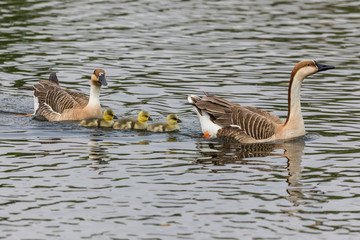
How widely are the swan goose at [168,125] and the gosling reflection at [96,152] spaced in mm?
1351

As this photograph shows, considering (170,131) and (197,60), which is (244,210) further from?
(197,60)

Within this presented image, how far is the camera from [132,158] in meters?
14.4

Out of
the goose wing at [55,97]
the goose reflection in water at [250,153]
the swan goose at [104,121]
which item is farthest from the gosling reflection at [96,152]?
the goose wing at [55,97]

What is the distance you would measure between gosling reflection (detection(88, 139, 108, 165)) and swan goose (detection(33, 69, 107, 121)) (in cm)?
192

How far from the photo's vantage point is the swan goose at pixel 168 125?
16.7 meters

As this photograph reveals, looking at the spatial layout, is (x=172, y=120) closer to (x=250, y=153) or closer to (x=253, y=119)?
(x=253, y=119)

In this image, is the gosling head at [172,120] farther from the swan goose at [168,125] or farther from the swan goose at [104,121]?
the swan goose at [104,121]

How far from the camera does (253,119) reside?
16125 mm

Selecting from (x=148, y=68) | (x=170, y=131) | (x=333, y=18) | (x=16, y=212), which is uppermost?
(x=333, y=18)

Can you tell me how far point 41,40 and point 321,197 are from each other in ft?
56.4

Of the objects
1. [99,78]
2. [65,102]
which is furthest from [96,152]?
[65,102]

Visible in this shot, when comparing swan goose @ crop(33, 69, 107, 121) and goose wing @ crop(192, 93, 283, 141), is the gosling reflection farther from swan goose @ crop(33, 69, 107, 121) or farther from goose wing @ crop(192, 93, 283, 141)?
goose wing @ crop(192, 93, 283, 141)

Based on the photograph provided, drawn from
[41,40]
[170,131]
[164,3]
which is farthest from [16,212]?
[164,3]

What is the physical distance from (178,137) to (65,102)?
3.37 meters
